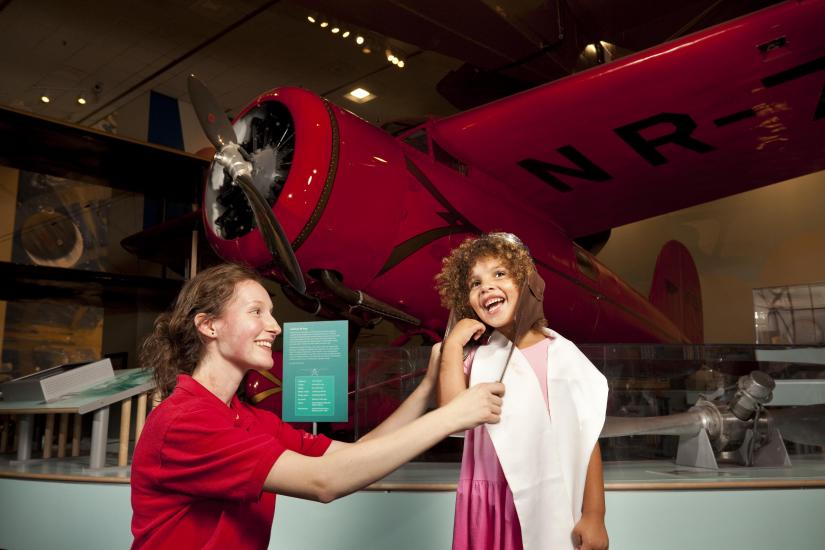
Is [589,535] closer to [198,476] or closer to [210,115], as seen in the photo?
[198,476]

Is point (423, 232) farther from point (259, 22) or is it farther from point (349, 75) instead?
point (349, 75)

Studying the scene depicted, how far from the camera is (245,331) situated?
47.8 inches

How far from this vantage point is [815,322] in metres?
3.96

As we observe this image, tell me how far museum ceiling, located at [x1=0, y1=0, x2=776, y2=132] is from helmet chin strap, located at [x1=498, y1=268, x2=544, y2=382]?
3564 millimetres

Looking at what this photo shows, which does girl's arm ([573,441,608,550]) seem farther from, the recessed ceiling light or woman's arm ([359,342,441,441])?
the recessed ceiling light

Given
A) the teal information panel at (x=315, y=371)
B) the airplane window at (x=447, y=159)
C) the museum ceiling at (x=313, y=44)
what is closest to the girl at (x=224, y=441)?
the teal information panel at (x=315, y=371)

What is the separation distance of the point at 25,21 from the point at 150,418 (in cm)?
539

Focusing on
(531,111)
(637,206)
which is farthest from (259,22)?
(637,206)

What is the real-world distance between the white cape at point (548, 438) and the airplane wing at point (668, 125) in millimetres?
2390

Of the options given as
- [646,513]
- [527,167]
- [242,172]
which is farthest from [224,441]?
[527,167]

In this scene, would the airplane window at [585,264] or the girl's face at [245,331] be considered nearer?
the girl's face at [245,331]

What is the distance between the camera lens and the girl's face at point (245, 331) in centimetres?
121

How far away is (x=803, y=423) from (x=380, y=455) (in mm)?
1915

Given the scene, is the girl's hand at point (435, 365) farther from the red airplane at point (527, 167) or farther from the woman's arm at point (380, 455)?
the red airplane at point (527, 167)
